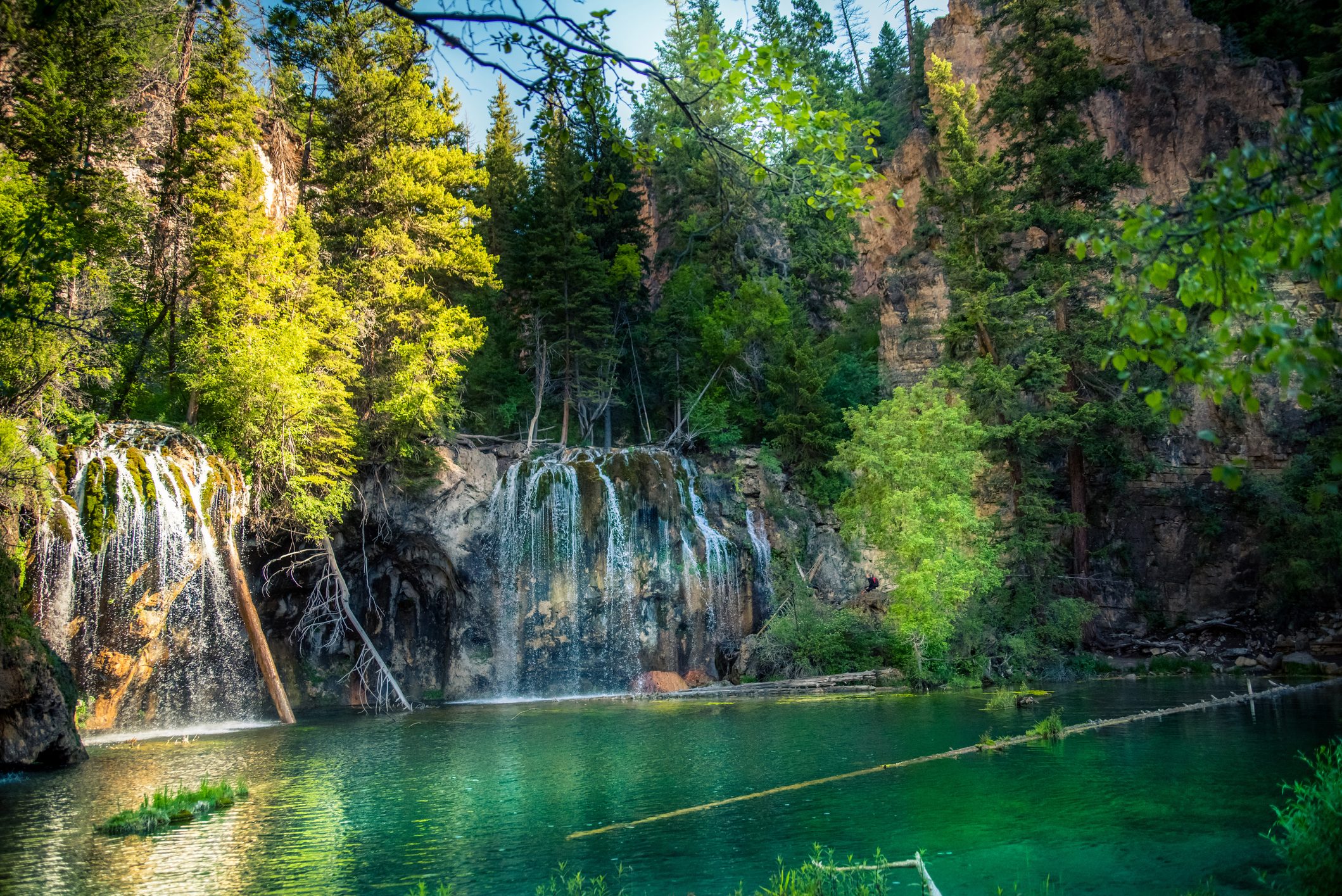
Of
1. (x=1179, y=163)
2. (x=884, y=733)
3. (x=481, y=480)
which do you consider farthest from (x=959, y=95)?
(x=884, y=733)

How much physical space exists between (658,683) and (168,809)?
51.5 ft

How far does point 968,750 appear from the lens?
11898 millimetres

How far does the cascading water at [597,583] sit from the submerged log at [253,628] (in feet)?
21.4

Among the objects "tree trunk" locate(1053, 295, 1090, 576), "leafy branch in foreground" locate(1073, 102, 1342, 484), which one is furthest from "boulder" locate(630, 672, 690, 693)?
"leafy branch in foreground" locate(1073, 102, 1342, 484)

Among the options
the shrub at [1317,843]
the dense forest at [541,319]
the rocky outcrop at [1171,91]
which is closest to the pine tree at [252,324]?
the dense forest at [541,319]

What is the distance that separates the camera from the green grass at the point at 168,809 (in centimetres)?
877

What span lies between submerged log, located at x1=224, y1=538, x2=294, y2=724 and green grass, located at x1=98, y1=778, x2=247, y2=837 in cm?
852

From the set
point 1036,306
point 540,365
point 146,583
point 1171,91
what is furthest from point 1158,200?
point 146,583

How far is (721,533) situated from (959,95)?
17131mm

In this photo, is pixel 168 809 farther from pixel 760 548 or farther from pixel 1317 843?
pixel 760 548

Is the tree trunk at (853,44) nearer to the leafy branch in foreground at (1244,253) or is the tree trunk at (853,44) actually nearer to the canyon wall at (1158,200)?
the canyon wall at (1158,200)

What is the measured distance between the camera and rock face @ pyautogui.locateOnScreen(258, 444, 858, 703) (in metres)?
24.3

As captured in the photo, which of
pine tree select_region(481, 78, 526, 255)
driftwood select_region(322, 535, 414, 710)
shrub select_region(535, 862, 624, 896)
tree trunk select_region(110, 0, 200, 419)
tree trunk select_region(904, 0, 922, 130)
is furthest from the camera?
tree trunk select_region(904, 0, 922, 130)

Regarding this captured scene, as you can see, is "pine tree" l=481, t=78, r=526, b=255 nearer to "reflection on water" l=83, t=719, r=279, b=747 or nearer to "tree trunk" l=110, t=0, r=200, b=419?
"tree trunk" l=110, t=0, r=200, b=419
